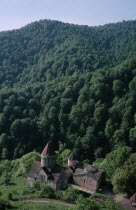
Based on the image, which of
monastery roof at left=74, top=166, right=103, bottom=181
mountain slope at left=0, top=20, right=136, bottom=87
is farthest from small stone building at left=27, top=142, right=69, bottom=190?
mountain slope at left=0, top=20, right=136, bottom=87

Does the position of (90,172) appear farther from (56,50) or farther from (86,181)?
(56,50)

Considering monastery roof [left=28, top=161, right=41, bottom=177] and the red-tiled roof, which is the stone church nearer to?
monastery roof [left=28, top=161, right=41, bottom=177]

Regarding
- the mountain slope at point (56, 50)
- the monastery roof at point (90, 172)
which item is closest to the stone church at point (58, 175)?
the monastery roof at point (90, 172)

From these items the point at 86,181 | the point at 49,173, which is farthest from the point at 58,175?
the point at 86,181

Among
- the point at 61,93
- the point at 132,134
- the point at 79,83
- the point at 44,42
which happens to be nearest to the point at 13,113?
the point at 61,93

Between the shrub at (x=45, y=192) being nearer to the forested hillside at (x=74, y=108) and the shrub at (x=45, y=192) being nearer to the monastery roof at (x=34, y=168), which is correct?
the monastery roof at (x=34, y=168)

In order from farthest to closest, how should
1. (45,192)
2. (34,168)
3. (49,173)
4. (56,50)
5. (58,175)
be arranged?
1. (56,50)
2. (34,168)
3. (49,173)
4. (58,175)
5. (45,192)

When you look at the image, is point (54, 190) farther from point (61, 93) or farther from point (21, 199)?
point (61, 93)

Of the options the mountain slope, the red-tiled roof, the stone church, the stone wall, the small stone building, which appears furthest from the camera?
the mountain slope
